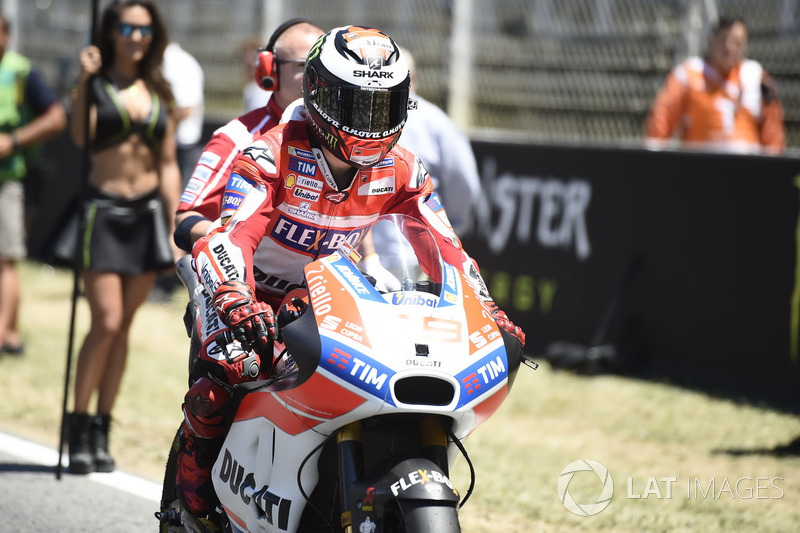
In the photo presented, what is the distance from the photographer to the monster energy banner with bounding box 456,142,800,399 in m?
8.30

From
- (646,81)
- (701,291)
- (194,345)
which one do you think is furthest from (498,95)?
(194,345)

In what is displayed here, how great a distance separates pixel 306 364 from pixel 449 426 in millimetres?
456

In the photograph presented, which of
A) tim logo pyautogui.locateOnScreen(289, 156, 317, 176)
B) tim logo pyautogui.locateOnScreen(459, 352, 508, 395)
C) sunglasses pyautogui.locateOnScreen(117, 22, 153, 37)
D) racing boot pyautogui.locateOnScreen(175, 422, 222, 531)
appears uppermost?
sunglasses pyautogui.locateOnScreen(117, 22, 153, 37)

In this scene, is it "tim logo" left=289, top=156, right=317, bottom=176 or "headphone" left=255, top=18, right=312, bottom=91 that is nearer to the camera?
"tim logo" left=289, top=156, right=317, bottom=176

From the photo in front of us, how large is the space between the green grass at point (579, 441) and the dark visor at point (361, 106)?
239cm

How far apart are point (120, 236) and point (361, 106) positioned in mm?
2922

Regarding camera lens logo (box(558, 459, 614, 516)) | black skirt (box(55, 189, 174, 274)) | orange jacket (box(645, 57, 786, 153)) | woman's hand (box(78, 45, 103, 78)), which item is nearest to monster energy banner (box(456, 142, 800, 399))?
orange jacket (box(645, 57, 786, 153))

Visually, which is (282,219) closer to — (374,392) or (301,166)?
(301,166)

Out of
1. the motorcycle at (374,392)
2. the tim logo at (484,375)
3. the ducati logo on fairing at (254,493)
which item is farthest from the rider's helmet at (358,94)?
the ducati logo on fairing at (254,493)

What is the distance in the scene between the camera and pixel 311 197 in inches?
155

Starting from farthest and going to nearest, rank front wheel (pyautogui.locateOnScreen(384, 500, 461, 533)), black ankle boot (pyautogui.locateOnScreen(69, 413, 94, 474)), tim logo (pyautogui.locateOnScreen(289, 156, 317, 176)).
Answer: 1. black ankle boot (pyautogui.locateOnScreen(69, 413, 94, 474))
2. tim logo (pyautogui.locateOnScreen(289, 156, 317, 176))
3. front wheel (pyautogui.locateOnScreen(384, 500, 461, 533))

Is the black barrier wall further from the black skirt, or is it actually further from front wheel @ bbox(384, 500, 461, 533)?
front wheel @ bbox(384, 500, 461, 533)

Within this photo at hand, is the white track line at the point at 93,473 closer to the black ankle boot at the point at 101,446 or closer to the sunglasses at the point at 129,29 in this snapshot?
the black ankle boot at the point at 101,446

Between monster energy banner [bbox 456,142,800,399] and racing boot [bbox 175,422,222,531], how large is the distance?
17.1ft
